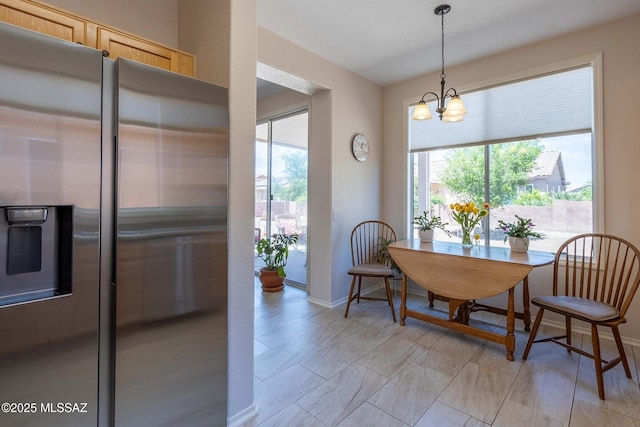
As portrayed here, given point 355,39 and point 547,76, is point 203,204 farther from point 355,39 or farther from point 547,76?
point 547,76

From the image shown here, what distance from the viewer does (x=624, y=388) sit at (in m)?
1.85

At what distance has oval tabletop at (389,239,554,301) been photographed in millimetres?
2174

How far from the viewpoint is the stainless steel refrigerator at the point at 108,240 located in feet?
3.26

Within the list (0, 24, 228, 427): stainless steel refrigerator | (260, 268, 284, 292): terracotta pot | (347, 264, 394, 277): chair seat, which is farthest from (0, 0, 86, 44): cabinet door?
(260, 268, 284, 292): terracotta pot

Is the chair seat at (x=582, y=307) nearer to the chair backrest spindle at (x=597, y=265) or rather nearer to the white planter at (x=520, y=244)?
the chair backrest spindle at (x=597, y=265)

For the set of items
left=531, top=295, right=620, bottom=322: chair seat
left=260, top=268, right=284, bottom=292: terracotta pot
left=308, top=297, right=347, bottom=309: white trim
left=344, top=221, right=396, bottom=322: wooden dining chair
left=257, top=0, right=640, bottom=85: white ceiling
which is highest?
left=257, top=0, right=640, bottom=85: white ceiling

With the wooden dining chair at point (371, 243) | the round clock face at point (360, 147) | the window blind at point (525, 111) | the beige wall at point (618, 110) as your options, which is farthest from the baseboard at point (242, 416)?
the window blind at point (525, 111)

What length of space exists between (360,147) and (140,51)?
8.14ft

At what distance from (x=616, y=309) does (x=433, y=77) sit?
2751 millimetres

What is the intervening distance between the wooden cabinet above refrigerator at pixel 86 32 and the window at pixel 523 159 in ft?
9.55

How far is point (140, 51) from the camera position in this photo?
1.48m

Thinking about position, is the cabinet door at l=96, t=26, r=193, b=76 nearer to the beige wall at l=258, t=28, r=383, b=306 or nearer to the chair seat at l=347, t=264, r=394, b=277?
the beige wall at l=258, t=28, r=383, b=306

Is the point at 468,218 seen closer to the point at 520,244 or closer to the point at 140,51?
the point at 520,244

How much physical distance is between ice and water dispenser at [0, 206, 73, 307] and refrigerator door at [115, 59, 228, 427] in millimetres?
178
